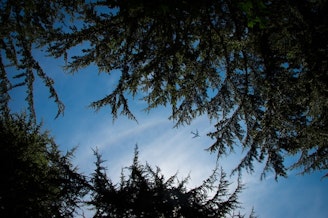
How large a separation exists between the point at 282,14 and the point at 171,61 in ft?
9.16

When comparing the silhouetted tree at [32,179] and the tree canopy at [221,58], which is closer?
the tree canopy at [221,58]

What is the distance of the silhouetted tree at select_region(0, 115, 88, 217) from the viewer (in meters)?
7.04

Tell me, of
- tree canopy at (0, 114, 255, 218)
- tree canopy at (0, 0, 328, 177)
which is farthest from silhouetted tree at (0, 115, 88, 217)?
tree canopy at (0, 0, 328, 177)

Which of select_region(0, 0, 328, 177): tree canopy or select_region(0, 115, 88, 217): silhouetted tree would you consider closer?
select_region(0, 0, 328, 177): tree canopy

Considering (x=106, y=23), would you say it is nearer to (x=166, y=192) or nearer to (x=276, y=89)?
(x=276, y=89)

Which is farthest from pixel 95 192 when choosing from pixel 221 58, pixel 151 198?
pixel 221 58

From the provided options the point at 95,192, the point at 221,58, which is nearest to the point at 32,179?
the point at 95,192

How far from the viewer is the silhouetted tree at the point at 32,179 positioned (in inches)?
277

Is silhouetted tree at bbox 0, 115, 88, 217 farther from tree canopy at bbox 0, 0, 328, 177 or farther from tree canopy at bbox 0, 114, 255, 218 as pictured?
tree canopy at bbox 0, 0, 328, 177

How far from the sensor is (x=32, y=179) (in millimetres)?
8297

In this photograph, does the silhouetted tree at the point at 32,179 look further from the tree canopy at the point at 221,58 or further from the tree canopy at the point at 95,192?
the tree canopy at the point at 221,58

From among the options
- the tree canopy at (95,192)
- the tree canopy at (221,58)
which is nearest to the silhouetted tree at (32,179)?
the tree canopy at (95,192)

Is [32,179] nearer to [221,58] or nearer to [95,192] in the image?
[95,192]

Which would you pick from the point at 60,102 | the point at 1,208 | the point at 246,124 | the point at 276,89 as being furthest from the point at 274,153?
the point at 1,208
